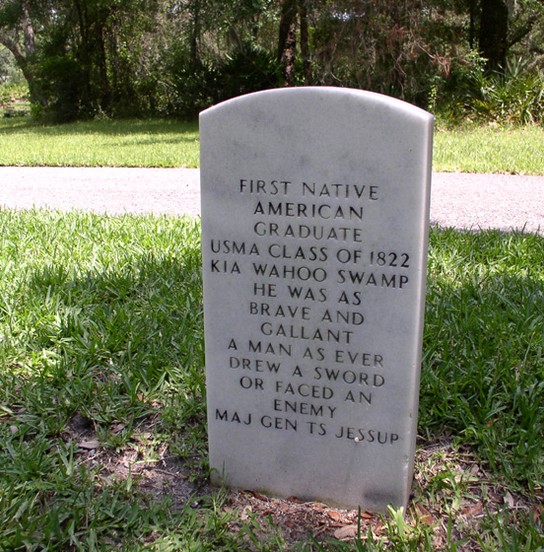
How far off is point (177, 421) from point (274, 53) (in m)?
17.9

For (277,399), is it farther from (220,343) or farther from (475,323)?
(475,323)

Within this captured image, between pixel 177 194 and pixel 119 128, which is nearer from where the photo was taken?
pixel 177 194

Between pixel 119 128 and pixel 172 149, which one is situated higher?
pixel 172 149

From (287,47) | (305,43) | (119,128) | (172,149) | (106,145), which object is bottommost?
(119,128)

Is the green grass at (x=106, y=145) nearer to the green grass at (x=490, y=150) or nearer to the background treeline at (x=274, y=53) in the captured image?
the background treeline at (x=274, y=53)

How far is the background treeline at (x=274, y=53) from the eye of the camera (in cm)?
1303

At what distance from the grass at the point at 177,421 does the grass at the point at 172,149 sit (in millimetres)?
4629

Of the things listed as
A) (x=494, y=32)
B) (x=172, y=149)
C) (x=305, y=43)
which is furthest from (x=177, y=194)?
(x=494, y=32)

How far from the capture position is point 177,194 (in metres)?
7.54

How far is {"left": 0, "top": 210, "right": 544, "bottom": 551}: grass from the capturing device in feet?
7.29

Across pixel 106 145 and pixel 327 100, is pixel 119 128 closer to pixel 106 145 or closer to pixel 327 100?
pixel 106 145

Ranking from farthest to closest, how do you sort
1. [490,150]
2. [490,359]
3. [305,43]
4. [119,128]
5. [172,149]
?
[119,128]
[305,43]
[172,149]
[490,150]
[490,359]

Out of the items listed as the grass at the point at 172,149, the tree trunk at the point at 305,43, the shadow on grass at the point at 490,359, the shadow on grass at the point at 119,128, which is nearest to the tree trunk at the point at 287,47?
the tree trunk at the point at 305,43

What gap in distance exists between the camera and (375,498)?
2342 millimetres
